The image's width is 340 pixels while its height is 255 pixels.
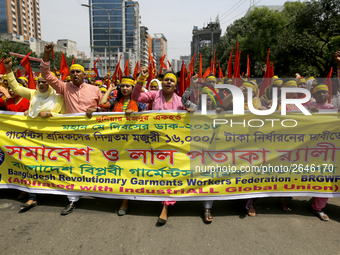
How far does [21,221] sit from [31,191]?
17.4 inches

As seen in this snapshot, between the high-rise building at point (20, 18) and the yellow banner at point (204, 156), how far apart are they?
3478 inches

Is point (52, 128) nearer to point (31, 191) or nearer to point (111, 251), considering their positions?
point (31, 191)

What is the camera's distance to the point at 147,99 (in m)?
3.31

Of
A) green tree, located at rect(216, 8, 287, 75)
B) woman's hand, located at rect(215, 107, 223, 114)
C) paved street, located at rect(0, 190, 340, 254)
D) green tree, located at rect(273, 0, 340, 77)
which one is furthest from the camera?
green tree, located at rect(216, 8, 287, 75)

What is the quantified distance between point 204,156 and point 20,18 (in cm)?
10626

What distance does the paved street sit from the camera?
2.38 m

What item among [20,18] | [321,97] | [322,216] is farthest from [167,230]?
[20,18]

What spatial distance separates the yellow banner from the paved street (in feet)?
0.90

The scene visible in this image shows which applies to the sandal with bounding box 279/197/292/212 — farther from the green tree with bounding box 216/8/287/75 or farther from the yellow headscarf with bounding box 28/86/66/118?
the green tree with bounding box 216/8/287/75

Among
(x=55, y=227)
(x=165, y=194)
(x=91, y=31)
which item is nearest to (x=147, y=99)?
(x=165, y=194)

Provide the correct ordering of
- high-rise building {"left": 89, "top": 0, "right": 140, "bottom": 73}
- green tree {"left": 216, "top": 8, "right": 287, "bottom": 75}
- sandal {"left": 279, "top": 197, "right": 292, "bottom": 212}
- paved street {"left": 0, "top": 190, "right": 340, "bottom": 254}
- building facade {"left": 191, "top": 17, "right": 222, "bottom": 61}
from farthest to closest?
high-rise building {"left": 89, "top": 0, "right": 140, "bottom": 73} < green tree {"left": 216, "top": 8, "right": 287, "bottom": 75} < building facade {"left": 191, "top": 17, "right": 222, "bottom": 61} < sandal {"left": 279, "top": 197, "right": 292, "bottom": 212} < paved street {"left": 0, "top": 190, "right": 340, "bottom": 254}

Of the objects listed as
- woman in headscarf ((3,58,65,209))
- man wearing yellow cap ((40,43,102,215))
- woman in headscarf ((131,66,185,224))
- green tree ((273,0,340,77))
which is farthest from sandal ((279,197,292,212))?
green tree ((273,0,340,77))

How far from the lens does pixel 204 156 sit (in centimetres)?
298

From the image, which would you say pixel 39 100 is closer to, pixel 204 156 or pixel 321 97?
pixel 204 156
